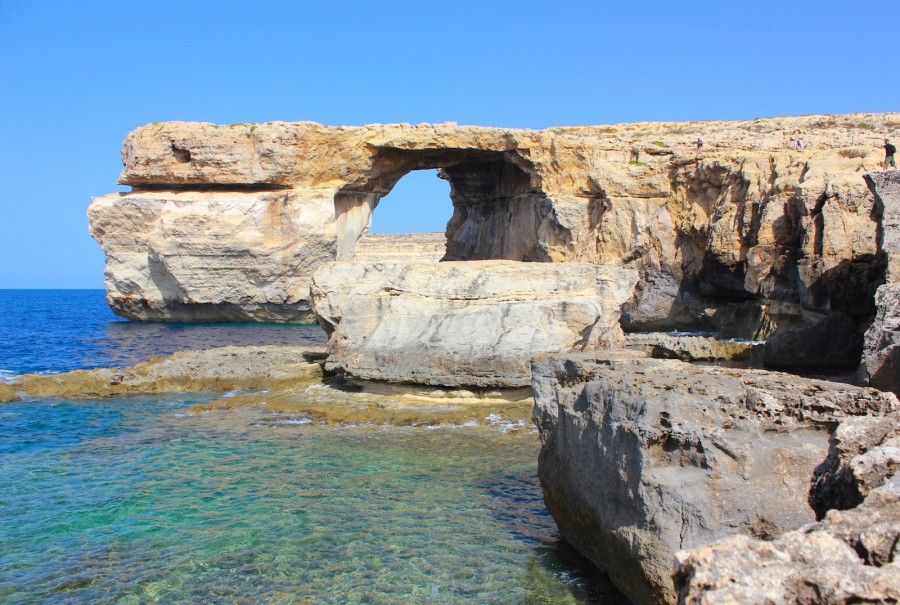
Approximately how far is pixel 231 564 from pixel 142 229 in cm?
2868

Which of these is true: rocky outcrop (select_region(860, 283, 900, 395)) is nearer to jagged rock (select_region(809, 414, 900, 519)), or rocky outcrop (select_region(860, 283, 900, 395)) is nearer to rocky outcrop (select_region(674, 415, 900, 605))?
jagged rock (select_region(809, 414, 900, 519))

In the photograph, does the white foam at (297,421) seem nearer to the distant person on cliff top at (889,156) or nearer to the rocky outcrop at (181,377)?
the rocky outcrop at (181,377)

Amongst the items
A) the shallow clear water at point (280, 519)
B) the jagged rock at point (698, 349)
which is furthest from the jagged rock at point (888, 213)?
the shallow clear water at point (280, 519)

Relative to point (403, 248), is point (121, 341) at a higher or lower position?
lower

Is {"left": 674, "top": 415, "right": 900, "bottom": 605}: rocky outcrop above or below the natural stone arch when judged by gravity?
below

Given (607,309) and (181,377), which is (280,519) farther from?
(181,377)

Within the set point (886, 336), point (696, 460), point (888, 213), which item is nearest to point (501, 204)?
point (888, 213)

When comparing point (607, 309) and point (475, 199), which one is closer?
point (607, 309)

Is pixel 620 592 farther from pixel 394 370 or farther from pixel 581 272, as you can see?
pixel 581 272

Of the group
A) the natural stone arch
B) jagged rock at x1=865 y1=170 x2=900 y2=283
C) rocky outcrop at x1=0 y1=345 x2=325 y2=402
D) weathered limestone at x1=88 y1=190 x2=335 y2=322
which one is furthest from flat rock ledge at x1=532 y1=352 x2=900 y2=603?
weathered limestone at x1=88 y1=190 x2=335 y2=322

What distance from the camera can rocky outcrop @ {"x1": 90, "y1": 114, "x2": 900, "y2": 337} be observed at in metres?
25.5

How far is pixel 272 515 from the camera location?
27.7 ft

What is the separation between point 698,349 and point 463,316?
26.4 ft

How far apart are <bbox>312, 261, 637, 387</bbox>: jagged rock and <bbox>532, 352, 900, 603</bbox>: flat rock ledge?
306 inches
